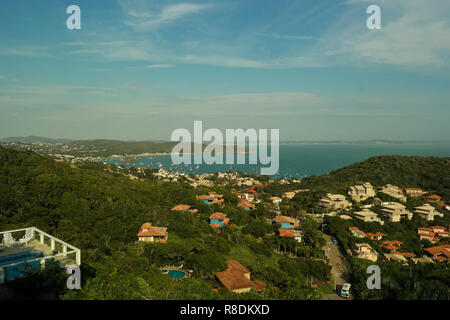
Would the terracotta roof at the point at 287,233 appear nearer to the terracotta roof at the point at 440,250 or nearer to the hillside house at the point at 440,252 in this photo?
the hillside house at the point at 440,252

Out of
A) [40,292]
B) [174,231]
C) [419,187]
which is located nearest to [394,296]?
[40,292]

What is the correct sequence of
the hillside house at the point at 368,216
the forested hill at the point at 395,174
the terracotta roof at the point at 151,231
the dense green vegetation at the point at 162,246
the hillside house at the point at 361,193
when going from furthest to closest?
1. the forested hill at the point at 395,174
2. the hillside house at the point at 361,193
3. the hillside house at the point at 368,216
4. the terracotta roof at the point at 151,231
5. the dense green vegetation at the point at 162,246

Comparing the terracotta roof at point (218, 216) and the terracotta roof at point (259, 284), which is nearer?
the terracotta roof at point (259, 284)

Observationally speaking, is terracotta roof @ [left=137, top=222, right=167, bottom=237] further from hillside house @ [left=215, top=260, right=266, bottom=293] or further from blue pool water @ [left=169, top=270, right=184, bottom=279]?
hillside house @ [left=215, top=260, right=266, bottom=293]

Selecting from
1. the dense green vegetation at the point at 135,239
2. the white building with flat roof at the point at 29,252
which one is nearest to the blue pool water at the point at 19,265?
the white building with flat roof at the point at 29,252

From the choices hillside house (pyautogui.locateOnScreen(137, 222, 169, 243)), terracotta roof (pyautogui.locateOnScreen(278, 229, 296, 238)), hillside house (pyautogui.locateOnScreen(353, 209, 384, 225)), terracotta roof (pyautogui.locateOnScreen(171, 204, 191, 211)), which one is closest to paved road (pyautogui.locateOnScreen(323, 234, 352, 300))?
terracotta roof (pyautogui.locateOnScreen(278, 229, 296, 238))
